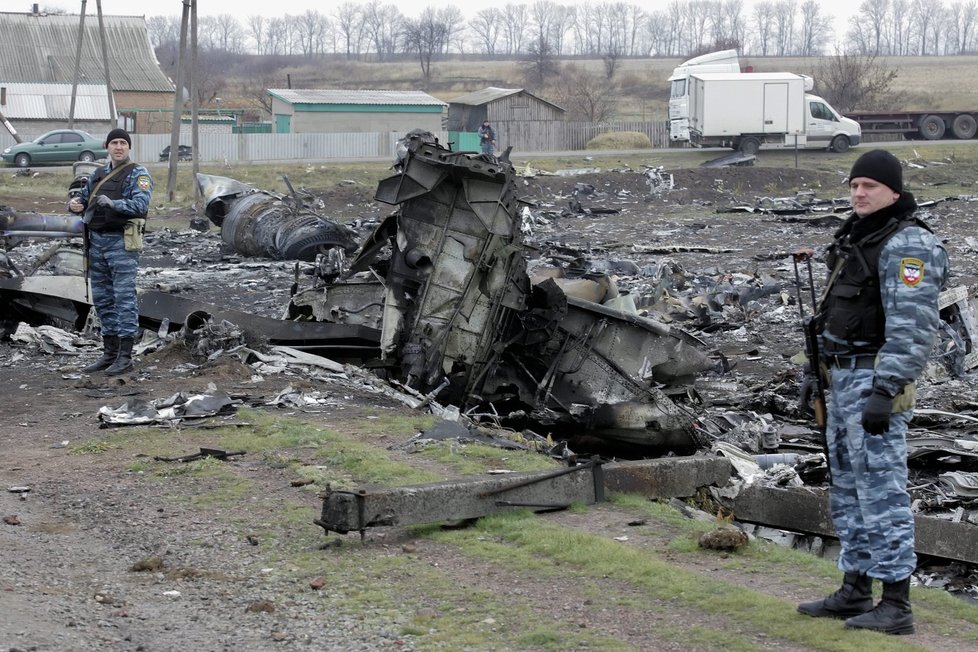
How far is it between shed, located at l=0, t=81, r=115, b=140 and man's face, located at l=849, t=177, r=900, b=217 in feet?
186

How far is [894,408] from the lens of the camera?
14.7 feet

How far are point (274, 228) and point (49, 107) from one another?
42.2 m

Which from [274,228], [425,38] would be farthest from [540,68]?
[274,228]

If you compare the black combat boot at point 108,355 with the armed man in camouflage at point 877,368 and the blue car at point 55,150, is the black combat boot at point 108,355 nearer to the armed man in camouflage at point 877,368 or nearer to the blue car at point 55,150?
the armed man in camouflage at point 877,368

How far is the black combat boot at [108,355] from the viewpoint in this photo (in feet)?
33.9

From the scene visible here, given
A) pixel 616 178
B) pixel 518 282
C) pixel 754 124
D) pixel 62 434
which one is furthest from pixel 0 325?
pixel 754 124

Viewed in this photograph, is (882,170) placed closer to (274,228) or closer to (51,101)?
(274,228)

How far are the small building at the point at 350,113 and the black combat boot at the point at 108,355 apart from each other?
46257 mm

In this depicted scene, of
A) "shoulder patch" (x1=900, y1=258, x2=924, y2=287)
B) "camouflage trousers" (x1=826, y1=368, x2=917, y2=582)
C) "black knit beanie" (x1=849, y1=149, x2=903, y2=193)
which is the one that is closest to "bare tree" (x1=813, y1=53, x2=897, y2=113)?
"black knit beanie" (x1=849, y1=149, x2=903, y2=193)

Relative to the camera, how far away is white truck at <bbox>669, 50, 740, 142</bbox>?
1702 inches

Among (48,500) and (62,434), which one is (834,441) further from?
(62,434)

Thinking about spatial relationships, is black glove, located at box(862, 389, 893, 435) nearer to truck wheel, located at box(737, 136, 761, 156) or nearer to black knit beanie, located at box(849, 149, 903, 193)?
black knit beanie, located at box(849, 149, 903, 193)

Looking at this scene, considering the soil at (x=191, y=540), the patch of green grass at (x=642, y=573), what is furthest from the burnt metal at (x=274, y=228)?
the patch of green grass at (x=642, y=573)

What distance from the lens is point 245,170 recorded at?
3922 centimetres
